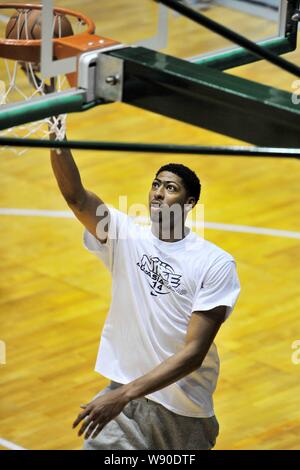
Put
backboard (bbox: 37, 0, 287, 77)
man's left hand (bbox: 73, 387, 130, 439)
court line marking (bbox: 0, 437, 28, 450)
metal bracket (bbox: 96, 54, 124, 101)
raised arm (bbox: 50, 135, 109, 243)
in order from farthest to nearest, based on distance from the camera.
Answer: backboard (bbox: 37, 0, 287, 77) < court line marking (bbox: 0, 437, 28, 450) < raised arm (bbox: 50, 135, 109, 243) < man's left hand (bbox: 73, 387, 130, 439) < metal bracket (bbox: 96, 54, 124, 101)

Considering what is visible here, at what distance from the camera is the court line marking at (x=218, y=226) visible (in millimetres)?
8766

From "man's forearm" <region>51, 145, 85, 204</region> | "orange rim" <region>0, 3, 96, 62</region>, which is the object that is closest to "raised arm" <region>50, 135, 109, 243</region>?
"man's forearm" <region>51, 145, 85, 204</region>

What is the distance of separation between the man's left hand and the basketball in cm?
133

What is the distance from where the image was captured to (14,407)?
683 cm

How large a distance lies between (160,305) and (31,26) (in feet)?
3.87

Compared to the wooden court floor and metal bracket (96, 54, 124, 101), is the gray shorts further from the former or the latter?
the wooden court floor

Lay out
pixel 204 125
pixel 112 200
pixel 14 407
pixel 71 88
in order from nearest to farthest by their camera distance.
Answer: pixel 204 125, pixel 71 88, pixel 14 407, pixel 112 200

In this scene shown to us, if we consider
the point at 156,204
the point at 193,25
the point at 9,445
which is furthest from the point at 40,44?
the point at 193,25

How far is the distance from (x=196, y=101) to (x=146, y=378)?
42.2 inches

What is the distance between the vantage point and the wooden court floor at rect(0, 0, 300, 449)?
6.80 m

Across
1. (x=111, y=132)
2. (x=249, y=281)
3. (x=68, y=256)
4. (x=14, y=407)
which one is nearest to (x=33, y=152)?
(x=111, y=132)

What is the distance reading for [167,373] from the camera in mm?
4707
